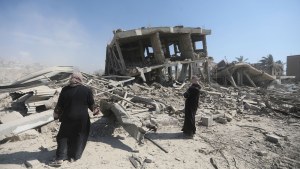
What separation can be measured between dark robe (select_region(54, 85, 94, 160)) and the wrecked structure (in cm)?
979

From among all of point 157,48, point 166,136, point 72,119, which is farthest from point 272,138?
point 157,48

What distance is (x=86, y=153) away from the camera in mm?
5273

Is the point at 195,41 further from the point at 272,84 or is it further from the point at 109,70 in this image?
the point at 272,84

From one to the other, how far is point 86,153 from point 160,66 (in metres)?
10.9

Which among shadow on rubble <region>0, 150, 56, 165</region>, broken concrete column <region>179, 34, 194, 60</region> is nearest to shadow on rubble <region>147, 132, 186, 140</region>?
shadow on rubble <region>0, 150, 56, 165</region>

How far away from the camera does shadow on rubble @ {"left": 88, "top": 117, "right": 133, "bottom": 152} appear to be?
583 cm

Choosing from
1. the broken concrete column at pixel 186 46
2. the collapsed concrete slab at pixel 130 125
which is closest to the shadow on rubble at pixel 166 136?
the collapsed concrete slab at pixel 130 125

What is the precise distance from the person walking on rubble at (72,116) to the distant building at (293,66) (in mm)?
31690

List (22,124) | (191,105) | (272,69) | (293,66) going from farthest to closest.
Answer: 1. (293,66)
2. (272,69)
3. (191,105)
4. (22,124)

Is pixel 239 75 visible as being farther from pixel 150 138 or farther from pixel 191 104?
pixel 150 138

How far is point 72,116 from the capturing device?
15.9ft

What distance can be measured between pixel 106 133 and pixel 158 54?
10222mm

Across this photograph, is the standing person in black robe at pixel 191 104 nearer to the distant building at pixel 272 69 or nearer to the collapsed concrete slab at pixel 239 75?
the collapsed concrete slab at pixel 239 75

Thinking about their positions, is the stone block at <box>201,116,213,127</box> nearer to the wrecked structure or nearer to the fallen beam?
the fallen beam
